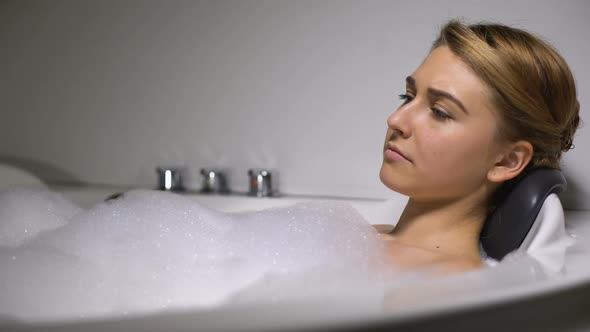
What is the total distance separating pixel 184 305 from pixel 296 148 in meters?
0.89

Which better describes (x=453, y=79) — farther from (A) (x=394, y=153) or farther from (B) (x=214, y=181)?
(B) (x=214, y=181)

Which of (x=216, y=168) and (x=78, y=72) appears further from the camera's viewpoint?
(x=78, y=72)

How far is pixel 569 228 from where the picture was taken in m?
1.13

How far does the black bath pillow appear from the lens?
960 millimetres

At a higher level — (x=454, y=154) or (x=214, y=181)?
(x=454, y=154)

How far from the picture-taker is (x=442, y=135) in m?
0.94

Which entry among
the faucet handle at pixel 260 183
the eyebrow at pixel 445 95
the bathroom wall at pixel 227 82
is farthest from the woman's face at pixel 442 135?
the faucet handle at pixel 260 183

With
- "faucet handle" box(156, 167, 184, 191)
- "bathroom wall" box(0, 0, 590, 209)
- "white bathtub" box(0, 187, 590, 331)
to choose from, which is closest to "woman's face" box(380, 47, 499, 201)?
"white bathtub" box(0, 187, 590, 331)

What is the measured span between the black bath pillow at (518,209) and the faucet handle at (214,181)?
931 mm

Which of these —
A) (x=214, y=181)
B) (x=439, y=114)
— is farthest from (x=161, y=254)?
(x=214, y=181)

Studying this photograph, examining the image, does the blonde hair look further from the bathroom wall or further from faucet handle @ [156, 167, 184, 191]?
faucet handle @ [156, 167, 184, 191]

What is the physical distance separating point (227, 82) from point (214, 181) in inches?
12.0

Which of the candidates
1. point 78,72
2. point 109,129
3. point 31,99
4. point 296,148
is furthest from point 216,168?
point 31,99

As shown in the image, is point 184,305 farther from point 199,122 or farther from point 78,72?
point 78,72
